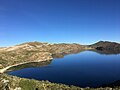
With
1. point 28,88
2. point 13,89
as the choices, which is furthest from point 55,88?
point 13,89

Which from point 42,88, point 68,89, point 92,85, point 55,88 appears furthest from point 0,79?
point 92,85

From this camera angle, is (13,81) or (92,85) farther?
(92,85)

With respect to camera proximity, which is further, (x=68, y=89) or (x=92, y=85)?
(x=92, y=85)

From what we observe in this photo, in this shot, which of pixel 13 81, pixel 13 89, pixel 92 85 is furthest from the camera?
pixel 92 85

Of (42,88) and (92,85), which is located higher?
(42,88)

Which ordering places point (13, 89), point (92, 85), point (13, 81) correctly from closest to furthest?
point (13, 89) < point (13, 81) < point (92, 85)

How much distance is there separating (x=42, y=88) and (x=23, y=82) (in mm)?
9250

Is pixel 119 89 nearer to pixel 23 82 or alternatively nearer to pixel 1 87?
pixel 23 82

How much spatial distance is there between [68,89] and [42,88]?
11184 millimetres

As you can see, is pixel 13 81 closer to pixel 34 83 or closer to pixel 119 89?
pixel 34 83

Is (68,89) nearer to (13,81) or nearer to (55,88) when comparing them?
(55,88)

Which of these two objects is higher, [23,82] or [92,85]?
[23,82]

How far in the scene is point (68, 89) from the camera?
71.0m

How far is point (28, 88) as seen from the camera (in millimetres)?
70812
